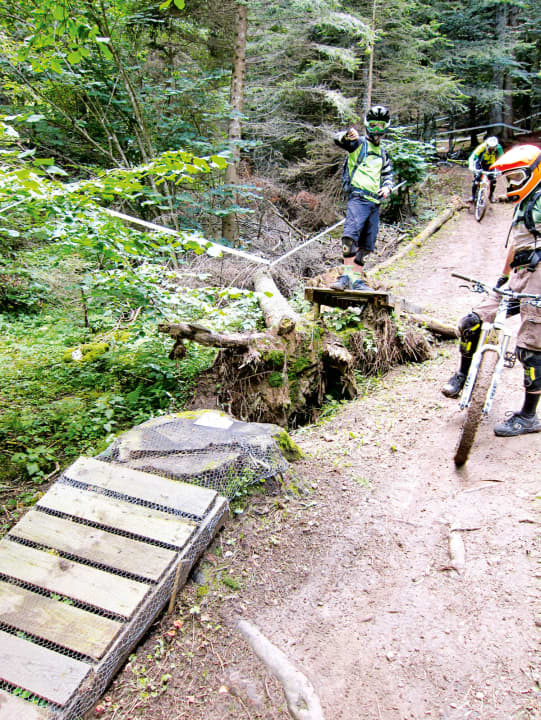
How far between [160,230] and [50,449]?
2.19 m

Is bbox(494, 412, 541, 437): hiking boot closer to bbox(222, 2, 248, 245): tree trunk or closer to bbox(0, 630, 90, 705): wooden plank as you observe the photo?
bbox(0, 630, 90, 705): wooden plank

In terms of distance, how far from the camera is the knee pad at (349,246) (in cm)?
589

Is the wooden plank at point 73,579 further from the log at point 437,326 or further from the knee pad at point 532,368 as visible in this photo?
the log at point 437,326

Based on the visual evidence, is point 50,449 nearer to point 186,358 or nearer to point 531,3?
point 186,358

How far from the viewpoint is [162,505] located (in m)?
2.76

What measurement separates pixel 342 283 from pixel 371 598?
4007mm

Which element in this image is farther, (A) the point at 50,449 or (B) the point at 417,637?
(A) the point at 50,449

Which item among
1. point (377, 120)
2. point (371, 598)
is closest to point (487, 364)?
point (371, 598)

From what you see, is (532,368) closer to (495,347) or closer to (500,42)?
(495,347)

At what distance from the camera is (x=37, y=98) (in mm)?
8523

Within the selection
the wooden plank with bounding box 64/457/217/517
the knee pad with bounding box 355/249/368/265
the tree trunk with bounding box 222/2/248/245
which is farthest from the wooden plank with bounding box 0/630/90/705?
the tree trunk with bounding box 222/2/248/245

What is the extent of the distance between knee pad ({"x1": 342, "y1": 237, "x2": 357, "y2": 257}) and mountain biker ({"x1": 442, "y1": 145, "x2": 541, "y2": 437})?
7.60 ft

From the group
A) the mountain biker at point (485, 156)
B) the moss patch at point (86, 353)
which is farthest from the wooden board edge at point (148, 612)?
the mountain biker at point (485, 156)

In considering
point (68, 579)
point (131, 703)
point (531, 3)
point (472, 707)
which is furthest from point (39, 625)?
point (531, 3)
